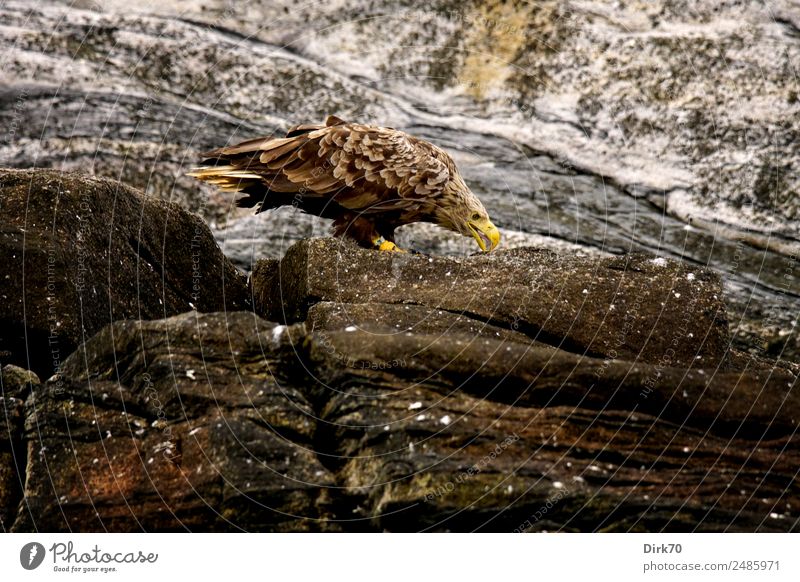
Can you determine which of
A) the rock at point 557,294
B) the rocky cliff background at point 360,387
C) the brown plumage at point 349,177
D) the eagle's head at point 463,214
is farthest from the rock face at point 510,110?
the rock at point 557,294

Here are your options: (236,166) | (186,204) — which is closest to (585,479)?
(236,166)

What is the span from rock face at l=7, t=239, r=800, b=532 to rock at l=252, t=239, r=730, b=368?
608 millimetres

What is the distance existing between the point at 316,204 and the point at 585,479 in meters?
3.94

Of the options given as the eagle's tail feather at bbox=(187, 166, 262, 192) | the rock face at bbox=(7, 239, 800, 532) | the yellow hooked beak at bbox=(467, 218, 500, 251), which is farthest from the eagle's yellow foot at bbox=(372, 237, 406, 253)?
the rock face at bbox=(7, 239, 800, 532)

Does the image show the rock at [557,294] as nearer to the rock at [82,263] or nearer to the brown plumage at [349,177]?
the brown plumage at [349,177]

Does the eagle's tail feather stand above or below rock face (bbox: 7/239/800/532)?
above

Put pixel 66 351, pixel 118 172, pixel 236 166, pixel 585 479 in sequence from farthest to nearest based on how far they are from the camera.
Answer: pixel 118 172 → pixel 236 166 → pixel 66 351 → pixel 585 479

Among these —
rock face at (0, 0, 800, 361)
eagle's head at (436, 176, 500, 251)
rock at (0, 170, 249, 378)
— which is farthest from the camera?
rock face at (0, 0, 800, 361)

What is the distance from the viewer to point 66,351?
7953 mm

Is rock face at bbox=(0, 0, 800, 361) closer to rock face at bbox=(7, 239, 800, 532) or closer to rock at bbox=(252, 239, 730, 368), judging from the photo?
rock at bbox=(252, 239, 730, 368)

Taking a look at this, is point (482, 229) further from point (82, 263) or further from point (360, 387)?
point (82, 263)

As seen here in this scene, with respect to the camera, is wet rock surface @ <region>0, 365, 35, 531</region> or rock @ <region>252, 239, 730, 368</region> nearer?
wet rock surface @ <region>0, 365, 35, 531</region>

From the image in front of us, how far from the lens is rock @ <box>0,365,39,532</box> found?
673cm

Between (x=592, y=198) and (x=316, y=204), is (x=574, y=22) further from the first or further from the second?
(x=316, y=204)
